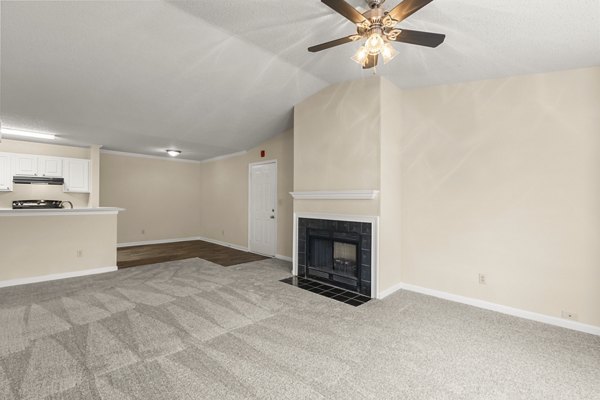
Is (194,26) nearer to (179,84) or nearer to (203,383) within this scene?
(179,84)

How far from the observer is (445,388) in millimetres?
1878

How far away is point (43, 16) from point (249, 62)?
193cm

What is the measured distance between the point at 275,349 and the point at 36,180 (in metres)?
6.00

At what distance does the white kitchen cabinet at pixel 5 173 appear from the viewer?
504cm

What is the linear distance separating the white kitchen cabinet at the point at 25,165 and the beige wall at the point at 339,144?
17.1 ft

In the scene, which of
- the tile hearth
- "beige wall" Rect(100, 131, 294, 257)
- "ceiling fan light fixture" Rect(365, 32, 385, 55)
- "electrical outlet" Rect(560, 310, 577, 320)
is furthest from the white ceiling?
the tile hearth

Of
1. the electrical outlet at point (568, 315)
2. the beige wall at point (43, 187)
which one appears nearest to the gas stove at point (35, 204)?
the beige wall at point (43, 187)

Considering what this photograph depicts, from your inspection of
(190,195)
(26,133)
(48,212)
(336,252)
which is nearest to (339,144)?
(336,252)

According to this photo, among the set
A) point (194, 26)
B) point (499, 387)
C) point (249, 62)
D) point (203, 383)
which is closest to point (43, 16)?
point (194, 26)

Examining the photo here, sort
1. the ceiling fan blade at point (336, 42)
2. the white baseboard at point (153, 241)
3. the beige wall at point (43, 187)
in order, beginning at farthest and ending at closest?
1. the white baseboard at point (153, 241)
2. the beige wall at point (43, 187)
3. the ceiling fan blade at point (336, 42)

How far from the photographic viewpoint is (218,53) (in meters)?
3.16

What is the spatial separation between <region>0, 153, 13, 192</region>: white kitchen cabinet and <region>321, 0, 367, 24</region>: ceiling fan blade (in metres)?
6.61

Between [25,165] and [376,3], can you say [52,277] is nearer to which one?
[25,165]

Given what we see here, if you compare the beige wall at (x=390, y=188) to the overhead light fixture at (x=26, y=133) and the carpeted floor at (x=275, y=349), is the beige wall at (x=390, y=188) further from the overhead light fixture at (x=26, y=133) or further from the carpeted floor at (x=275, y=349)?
the overhead light fixture at (x=26, y=133)
